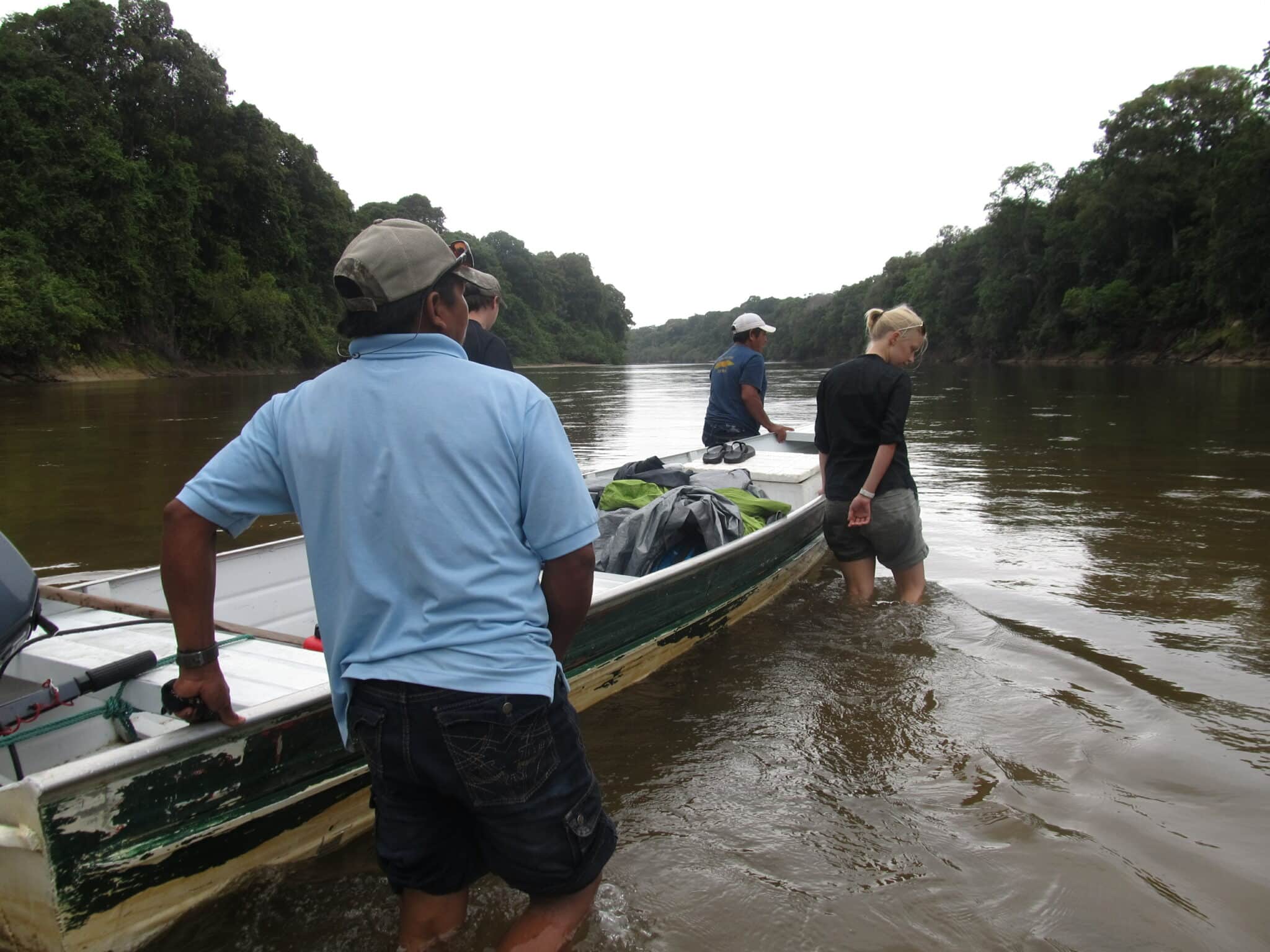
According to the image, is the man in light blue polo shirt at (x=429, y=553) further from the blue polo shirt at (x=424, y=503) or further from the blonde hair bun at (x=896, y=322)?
the blonde hair bun at (x=896, y=322)

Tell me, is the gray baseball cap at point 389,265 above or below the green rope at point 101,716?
above

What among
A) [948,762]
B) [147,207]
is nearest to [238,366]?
[147,207]

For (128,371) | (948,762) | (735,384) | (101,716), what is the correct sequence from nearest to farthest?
(101,716) < (948,762) < (735,384) < (128,371)

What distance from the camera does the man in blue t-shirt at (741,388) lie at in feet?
21.9

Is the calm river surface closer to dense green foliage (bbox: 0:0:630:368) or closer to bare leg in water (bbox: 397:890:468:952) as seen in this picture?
bare leg in water (bbox: 397:890:468:952)

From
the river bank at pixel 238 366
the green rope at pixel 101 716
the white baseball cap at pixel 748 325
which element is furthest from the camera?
the river bank at pixel 238 366

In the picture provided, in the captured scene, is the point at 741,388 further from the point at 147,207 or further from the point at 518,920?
the point at 147,207

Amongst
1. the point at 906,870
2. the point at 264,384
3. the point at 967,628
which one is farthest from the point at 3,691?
the point at 264,384

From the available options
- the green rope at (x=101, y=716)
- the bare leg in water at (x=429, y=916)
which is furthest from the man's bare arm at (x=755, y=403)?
the bare leg in water at (x=429, y=916)

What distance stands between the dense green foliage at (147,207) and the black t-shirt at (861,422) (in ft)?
99.3

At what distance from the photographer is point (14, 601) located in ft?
8.17

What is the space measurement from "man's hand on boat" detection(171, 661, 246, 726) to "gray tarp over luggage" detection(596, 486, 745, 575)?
2802mm

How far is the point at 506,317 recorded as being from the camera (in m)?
88.4

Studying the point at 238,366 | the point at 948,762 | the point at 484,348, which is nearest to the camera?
the point at 948,762
